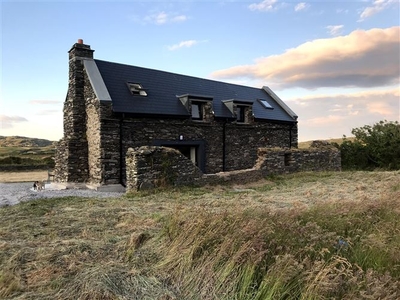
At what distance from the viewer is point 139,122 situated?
15.9 m

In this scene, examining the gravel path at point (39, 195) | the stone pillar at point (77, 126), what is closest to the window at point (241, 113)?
the stone pillar at point (77, 126)

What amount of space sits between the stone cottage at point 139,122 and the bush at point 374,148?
316 inches

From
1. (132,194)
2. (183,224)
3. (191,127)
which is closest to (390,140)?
(191,127)

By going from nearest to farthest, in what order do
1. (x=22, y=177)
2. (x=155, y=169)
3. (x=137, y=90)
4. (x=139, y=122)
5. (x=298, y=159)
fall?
(x=155, y=169)
(x=139, y=122)
(x=137, y=90)
(x=298, y=159)
(x=22, y=177)

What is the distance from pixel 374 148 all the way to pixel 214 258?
933 inches

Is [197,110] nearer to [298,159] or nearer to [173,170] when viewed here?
[173,170]

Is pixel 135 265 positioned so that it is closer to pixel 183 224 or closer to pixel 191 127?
pixel 183 224

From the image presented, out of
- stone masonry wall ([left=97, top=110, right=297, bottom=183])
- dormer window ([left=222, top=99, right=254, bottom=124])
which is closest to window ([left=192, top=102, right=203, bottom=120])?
stone masonry wall ([left=97, top=110, right=297, bottom=183])

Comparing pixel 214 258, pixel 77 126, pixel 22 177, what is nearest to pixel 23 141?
pixel 22 177

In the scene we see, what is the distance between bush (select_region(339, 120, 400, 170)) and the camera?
23.5 meters

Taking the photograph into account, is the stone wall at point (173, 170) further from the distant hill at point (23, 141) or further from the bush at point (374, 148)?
the distant hill at point (23, 141)

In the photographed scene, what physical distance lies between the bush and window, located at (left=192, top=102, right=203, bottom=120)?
12.7 metres

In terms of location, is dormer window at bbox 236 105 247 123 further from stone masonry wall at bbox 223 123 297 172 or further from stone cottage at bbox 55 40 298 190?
stone masonry wall at bbox 223 123 297 172

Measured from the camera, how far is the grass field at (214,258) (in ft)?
11.2
